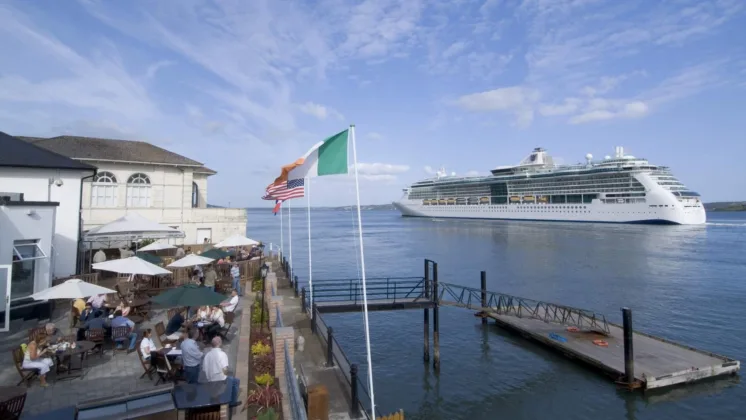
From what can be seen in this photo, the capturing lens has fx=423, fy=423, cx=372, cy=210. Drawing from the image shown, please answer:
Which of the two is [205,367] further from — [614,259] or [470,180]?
[470,180]

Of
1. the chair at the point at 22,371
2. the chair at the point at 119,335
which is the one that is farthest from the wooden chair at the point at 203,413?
the chair at the point at 119,335

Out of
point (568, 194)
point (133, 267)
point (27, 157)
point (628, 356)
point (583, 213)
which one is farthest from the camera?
point (568, 194)

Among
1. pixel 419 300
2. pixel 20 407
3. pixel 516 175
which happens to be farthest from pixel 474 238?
pixel 20 407

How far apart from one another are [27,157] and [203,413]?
14012 millimetres

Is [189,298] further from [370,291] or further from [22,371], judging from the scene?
[370,291]

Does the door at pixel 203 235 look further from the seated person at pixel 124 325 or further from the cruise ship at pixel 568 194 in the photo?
the cruise ship at pixel 568 194

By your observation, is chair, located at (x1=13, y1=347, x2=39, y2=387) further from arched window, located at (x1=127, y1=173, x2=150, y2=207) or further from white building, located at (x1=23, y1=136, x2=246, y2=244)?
arched window, located at (x1=127, y1=173, x2=150, y2=207)

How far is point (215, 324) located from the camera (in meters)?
10.7

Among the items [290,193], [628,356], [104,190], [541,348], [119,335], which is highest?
[104,190]

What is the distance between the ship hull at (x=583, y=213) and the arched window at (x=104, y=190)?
9217 centimetres

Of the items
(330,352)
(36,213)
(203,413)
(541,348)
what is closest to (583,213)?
(541,348)

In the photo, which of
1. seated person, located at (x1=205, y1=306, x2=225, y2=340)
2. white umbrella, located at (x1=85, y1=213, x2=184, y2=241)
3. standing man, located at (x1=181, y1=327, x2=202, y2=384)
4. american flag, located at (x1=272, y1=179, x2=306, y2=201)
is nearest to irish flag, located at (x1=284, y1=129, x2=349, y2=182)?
standing man, located at (x1=181, y1=327, x2=202, y2=384)

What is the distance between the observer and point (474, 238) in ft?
234

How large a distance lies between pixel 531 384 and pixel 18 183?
64.5 ft
